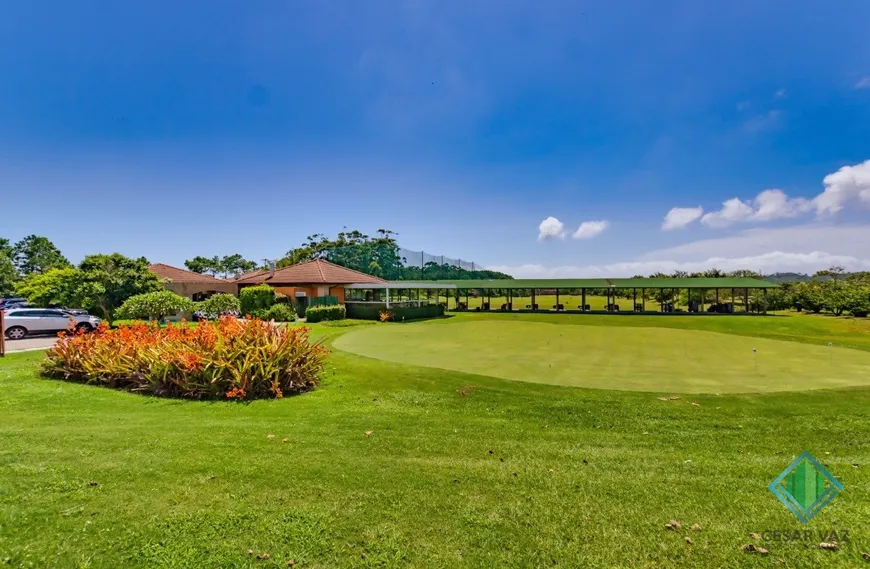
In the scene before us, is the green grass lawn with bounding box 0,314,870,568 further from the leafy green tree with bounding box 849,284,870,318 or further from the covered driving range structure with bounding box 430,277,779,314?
the leafy green tree with bounding box 849,284,870,318

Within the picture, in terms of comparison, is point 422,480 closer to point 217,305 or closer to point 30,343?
point 30,343

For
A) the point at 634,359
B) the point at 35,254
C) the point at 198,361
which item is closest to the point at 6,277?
the point at 35,254

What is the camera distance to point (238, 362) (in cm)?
713

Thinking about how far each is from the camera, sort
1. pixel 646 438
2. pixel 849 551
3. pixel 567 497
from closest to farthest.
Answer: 1. pixel 849 551
2. pixel 567 497
3. pixel 646 438

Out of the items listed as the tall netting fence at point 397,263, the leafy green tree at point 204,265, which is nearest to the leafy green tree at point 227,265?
the leafy green tree at point 204,265

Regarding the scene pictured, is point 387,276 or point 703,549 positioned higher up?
point 387,276

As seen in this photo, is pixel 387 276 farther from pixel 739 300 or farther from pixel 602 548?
pixel 602 548

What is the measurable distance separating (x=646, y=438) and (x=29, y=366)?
11.7 m

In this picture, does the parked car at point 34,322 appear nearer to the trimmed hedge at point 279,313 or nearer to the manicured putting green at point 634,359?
the trimmed hedge at point 279,313

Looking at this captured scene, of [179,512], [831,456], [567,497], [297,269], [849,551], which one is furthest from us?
[297,269]

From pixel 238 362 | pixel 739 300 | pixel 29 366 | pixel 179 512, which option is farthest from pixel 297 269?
pixel 739 300

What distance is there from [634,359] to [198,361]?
9.14 meters

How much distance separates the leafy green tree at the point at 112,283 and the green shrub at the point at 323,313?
7.73 meters

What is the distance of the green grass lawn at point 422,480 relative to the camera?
2.69 metres
